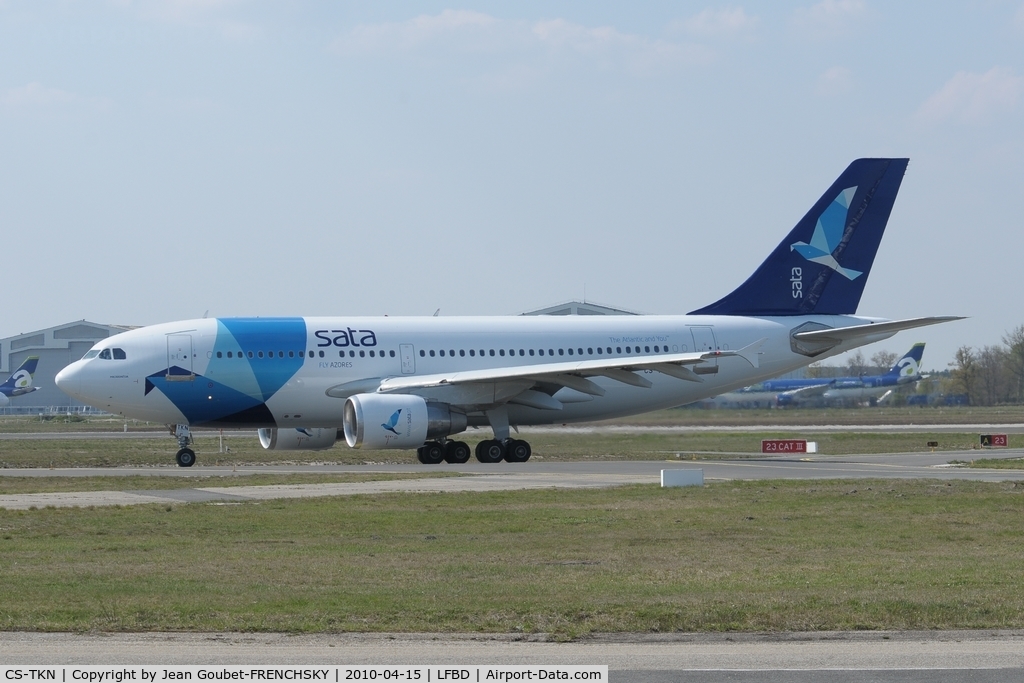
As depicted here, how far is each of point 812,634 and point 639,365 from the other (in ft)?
78.5

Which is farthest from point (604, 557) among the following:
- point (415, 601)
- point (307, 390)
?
point (307, 390)

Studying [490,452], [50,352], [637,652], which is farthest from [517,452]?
[50,352]

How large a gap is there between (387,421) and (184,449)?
21.2ft

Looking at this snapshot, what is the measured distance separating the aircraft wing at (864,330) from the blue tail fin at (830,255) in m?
1.55

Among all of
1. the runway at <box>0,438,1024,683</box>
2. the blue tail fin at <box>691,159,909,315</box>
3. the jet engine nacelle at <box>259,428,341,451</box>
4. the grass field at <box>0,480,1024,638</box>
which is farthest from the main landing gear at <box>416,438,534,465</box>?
the runway at <box>0,438,1024,683</box>

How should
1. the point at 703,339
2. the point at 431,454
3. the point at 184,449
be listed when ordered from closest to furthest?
1. the point at 184,449
2. the point at 431,454
3. the point at 703,339

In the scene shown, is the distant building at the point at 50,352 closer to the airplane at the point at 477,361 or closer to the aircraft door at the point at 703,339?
the airplane at the point at 477,361

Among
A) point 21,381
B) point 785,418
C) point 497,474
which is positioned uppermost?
point 21,381

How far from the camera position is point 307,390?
36094mm

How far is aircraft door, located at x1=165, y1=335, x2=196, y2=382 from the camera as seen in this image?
35531 millimetres

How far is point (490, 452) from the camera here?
3641 cm

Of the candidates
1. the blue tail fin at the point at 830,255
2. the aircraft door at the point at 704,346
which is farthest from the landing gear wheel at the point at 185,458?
the blue tail fin at the point at 830,255

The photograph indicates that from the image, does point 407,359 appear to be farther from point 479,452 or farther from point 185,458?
point 185,458

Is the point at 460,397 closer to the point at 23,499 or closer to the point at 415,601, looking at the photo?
the point at 23,499
